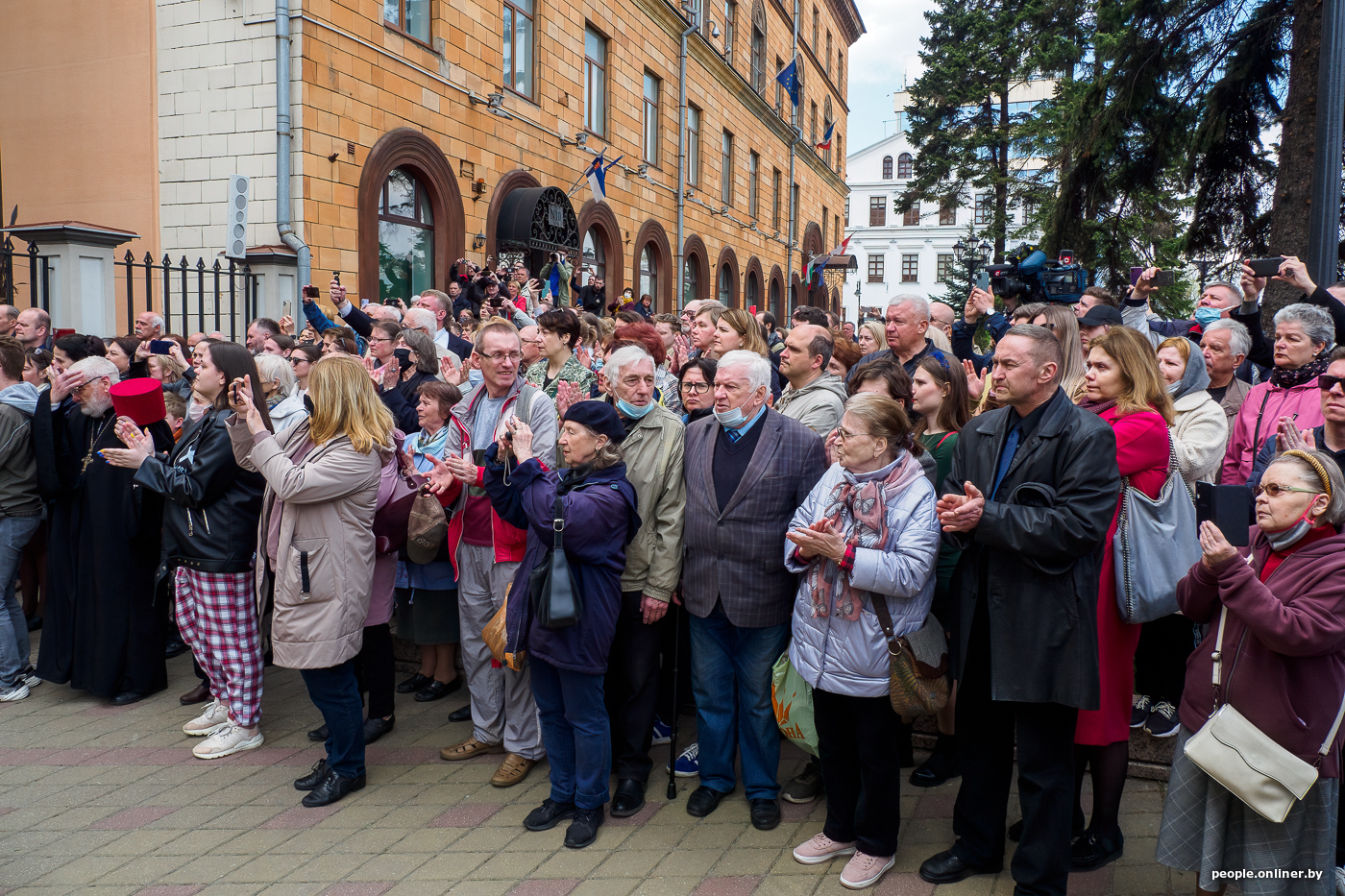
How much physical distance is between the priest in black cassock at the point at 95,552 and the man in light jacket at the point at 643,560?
3134 millimetres

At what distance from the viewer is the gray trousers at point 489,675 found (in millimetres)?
4551

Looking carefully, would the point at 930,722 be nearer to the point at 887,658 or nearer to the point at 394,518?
the point at 887,658

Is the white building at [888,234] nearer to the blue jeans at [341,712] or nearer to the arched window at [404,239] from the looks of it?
the arched window at [404,239]

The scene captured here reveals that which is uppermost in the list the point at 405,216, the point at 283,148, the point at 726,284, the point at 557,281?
the point at 726,284

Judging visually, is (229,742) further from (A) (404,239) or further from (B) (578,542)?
(A) (404,239)

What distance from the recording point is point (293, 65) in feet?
35.6

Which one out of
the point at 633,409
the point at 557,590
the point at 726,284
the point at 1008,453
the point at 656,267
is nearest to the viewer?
the point at 1008,453

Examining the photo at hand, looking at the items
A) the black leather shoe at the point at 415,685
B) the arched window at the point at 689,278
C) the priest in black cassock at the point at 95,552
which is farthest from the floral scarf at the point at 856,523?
the arched window at the point at 689,278

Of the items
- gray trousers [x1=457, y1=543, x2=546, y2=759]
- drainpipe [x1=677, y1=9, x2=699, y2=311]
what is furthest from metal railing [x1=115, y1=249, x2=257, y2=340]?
drainpipe [x1=677, y1=9, x2=699, y2=311]

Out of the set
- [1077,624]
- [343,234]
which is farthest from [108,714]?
[343,234]

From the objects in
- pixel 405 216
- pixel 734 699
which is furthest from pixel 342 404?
pixel 405 216

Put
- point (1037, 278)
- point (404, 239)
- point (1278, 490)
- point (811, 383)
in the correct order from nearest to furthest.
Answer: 1. point (1278, 490)
2. point (811, 383)
3. point (1037, 278)
4. point (404, 239)

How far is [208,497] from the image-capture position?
4699 millimetres

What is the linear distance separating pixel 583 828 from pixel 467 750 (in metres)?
1.11
